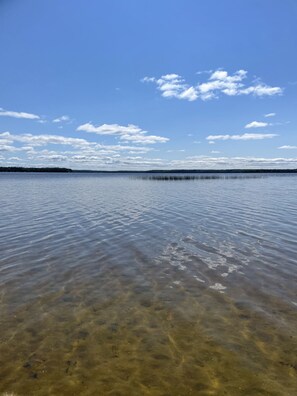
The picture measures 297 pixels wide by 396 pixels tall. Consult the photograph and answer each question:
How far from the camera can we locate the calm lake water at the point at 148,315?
6.51 meters

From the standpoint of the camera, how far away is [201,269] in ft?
43.9

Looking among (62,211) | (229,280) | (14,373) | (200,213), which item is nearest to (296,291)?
(229,280)

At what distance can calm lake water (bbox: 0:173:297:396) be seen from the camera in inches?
256

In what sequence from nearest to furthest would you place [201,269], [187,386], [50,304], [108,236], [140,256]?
[187,386] < [50,304] < [201,269] < [140,256] < [108,236]

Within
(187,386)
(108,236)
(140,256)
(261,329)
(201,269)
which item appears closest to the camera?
(187,386)

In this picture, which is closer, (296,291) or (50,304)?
(50,304)

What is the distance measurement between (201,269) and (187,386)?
7.29m

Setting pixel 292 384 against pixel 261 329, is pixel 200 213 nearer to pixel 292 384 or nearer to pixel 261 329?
pixel 261 329

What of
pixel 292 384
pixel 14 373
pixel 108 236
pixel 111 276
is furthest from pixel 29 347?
pixel 108 236

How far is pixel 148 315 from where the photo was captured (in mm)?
9320

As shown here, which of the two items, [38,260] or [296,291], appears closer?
[296,291]

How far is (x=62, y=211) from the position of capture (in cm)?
3069

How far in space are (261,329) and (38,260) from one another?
33.0 feet

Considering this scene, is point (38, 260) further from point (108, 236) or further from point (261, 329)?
point (261, 329)
